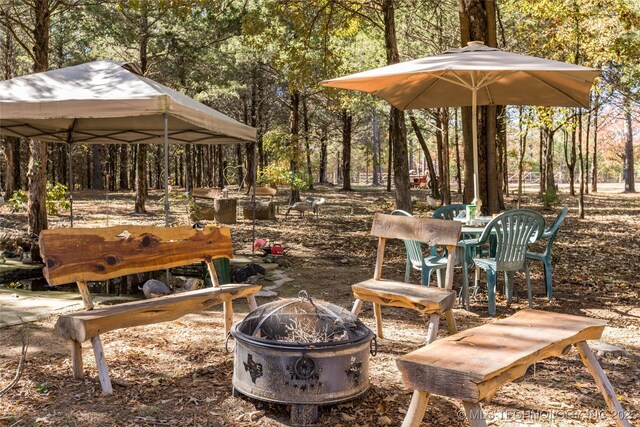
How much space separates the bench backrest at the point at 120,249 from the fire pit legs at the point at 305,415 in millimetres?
1783

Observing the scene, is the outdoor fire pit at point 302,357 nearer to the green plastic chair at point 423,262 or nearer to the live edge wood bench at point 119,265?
the live edge wood bench at point 119,265

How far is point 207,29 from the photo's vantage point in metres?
20.4

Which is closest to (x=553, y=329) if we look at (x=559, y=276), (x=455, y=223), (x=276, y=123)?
(x=455, y=223)

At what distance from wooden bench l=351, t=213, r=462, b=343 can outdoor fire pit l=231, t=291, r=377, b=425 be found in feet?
2.63

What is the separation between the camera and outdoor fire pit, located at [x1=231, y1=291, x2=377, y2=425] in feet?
11.3

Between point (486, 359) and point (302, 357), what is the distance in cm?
112

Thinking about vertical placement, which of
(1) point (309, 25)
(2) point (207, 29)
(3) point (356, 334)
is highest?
(2) point (207, 29)

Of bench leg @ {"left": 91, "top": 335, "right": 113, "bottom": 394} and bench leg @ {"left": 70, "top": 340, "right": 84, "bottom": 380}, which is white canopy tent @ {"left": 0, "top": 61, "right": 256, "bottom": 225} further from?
bench leg @ {"left": 91, "top": 335, "right": 113, "bottom": 394}

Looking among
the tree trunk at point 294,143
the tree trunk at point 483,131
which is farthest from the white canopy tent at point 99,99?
the tree trunk at point 294,143

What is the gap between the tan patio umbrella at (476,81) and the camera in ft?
18.9

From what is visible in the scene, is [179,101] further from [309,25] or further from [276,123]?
[276,123]

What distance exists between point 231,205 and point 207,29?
25.0 ft

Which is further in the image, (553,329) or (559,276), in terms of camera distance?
(559,276)

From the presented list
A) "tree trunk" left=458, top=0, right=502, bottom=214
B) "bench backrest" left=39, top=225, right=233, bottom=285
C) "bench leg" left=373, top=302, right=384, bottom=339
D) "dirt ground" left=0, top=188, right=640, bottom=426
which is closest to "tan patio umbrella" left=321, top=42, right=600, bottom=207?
"tree trunk" left=458, top=0, right=502, bottom=214
